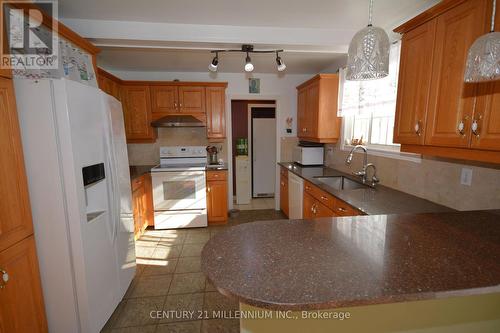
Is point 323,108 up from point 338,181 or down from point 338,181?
up

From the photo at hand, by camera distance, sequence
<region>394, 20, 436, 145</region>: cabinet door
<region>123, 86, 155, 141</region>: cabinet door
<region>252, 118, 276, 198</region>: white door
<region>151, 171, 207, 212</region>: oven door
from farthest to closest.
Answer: <region>252, 118, 276, 198</region>: white door < <region>123, 86, 155, 141</region>: cabinet door < <region>151, 171, 207, 212</region>: oven door < <region>394, 20, 436, 145</region>: cabinet door

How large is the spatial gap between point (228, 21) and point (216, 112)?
5.37 ft

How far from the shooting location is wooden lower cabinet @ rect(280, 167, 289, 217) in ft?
12.1

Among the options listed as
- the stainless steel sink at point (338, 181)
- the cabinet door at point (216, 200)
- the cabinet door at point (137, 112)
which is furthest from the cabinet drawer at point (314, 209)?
the cabinet door at point (137, 112)

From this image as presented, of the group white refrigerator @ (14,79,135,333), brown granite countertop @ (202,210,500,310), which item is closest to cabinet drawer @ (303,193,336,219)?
brown granite countertop @ (202,210,500,310)

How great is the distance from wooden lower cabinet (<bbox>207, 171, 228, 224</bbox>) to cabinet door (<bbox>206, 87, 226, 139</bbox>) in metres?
0.66

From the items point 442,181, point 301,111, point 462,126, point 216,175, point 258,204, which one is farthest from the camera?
point 258,204

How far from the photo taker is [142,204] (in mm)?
3246

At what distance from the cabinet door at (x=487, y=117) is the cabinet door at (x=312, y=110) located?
2.08m

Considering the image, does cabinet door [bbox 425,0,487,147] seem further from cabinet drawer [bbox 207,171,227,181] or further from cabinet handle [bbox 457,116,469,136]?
cabinet drawer [bbox 207,171,227,181]

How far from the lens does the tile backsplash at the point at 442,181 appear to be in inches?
55.5

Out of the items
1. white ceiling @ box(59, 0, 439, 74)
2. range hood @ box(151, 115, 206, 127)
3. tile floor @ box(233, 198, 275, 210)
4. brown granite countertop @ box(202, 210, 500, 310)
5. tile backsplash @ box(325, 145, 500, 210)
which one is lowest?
tile floor @ box(233, 198, 275, 210)

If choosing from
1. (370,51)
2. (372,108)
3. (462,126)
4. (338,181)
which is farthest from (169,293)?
(372,108)

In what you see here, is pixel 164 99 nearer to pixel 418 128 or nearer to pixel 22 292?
pixel 22 292
